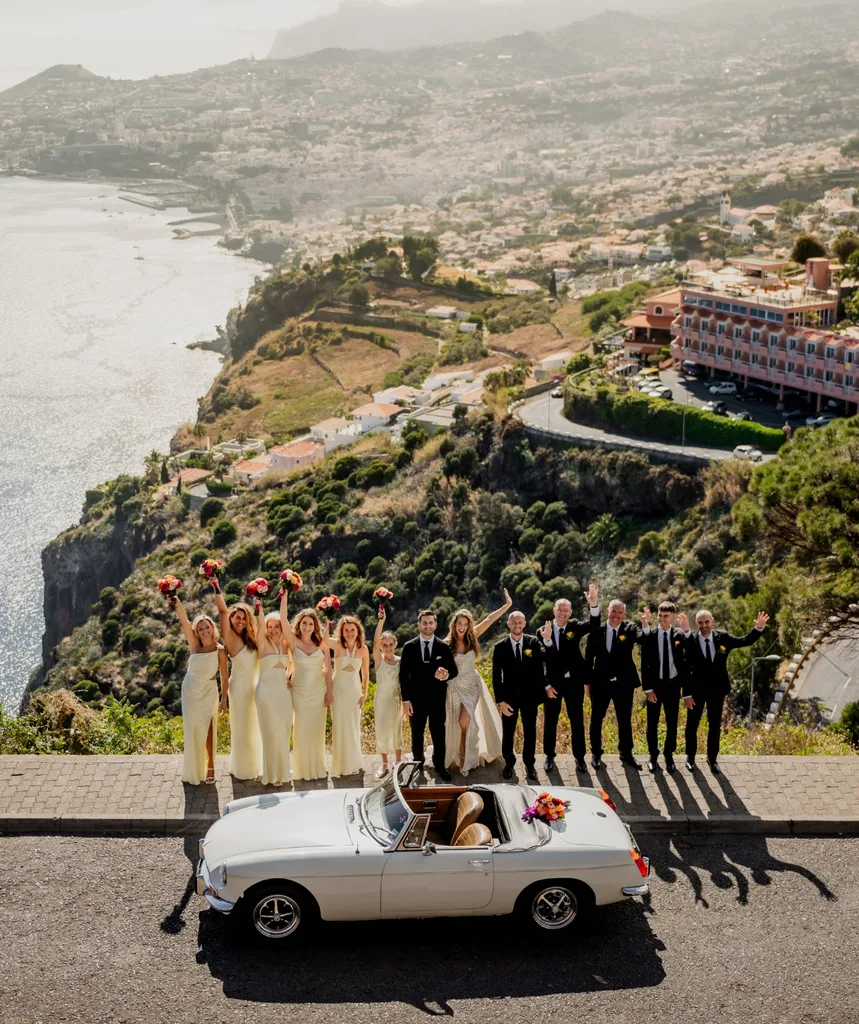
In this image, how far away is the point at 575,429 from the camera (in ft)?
128

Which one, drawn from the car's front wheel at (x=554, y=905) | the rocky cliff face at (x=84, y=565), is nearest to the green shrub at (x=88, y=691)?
the rocky cliff face at (x=84, y=565)

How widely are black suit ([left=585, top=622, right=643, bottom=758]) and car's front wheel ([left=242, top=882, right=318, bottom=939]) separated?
132 inches

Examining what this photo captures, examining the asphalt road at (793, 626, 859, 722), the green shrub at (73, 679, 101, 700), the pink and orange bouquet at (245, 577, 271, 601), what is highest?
the pink and orange bouquet at (245, 577, 271, 601)

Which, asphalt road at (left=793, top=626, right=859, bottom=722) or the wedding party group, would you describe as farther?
asphalt road at (left=793, top=626, right=859, bottom=722)

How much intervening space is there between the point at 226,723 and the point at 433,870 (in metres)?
5.41

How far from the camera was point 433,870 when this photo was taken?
24.6 ft

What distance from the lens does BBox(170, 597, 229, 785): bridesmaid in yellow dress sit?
377 inches

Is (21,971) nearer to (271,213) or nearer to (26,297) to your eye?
(26,297)

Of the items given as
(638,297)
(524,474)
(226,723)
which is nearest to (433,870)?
(226,723)

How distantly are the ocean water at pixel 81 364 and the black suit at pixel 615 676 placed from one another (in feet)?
129

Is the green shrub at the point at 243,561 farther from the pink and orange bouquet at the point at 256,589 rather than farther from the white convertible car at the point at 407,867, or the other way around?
the white convertible car at the point at 407,867

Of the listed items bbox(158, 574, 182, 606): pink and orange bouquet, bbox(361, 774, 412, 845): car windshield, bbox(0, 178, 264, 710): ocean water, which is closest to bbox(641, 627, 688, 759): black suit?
bbox(361, 774, 412, 845): car windshield

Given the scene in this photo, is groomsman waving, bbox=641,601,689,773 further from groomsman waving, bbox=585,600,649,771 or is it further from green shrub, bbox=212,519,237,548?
green shrub, bbox=212,519,237,548

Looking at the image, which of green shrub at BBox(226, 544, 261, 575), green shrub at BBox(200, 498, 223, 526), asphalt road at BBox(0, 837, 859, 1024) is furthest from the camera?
green shrub at BBox(200, 498, 223, 526)
